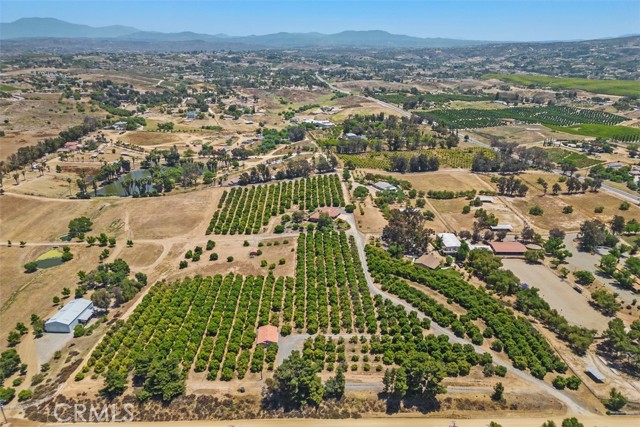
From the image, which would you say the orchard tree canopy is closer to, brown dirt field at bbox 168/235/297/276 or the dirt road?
brown dirt field at bbox 168/235/297/276

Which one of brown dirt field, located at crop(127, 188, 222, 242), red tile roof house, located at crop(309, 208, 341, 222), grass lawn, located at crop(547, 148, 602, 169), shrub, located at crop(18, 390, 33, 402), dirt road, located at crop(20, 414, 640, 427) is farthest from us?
grass lawn, located at crop(547, 148, 602, 169)

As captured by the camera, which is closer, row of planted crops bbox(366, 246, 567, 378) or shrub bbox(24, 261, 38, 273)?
row of planted crops bbox(366, 246, 567, 378)

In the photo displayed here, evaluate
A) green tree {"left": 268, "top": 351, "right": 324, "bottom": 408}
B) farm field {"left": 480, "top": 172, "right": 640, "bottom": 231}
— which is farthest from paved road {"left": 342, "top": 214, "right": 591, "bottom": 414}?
farm field {"left": 480, "top": 172, "right": 640, "bottom": 231}

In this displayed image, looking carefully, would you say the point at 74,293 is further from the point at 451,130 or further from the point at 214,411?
the point at 451,130

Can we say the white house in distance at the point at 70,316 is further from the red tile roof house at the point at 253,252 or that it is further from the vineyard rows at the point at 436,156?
the vineyard rows at the point at 436,156

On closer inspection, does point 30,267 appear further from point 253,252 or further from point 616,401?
point 616,401

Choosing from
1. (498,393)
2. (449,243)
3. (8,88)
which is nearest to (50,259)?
(449,243)
